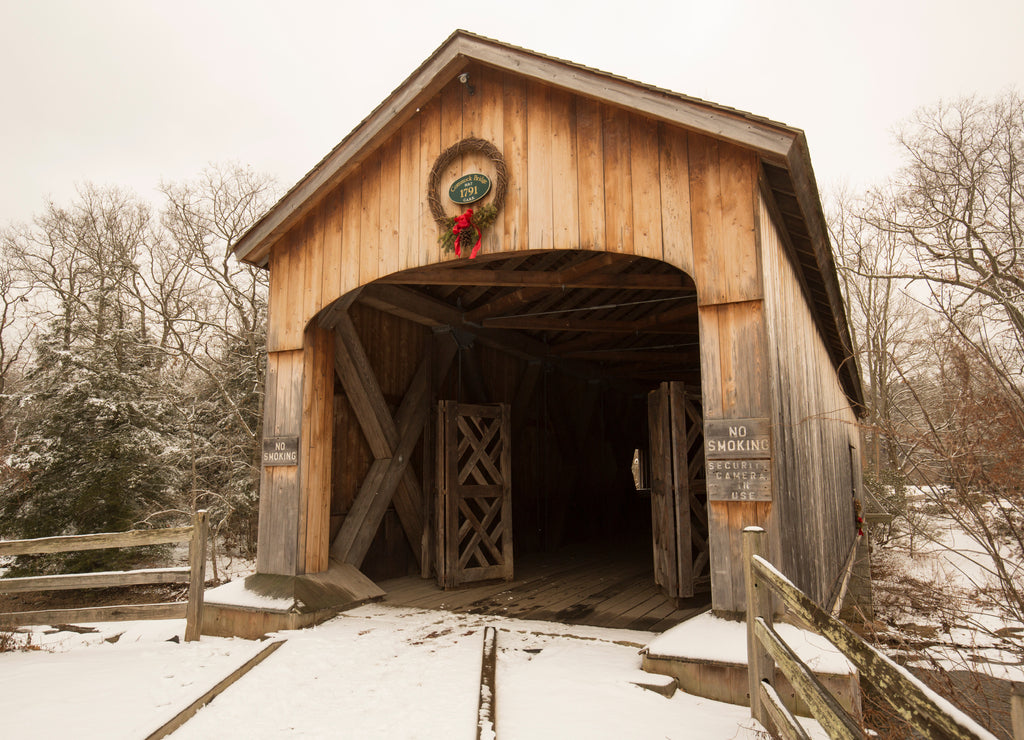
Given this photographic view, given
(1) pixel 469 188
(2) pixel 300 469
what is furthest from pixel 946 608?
(2) pixel 300 469

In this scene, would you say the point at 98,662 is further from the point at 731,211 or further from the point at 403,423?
the point at 731,211

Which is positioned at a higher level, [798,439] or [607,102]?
[607,102]

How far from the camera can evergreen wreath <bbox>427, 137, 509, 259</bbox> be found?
580 centimetres

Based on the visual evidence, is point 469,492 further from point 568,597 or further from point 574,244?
point 574,244

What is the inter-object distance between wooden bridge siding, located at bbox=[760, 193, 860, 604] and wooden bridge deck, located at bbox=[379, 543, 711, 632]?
Answer: 1.47 metres

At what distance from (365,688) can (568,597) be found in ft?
11.4

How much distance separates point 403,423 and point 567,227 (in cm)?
399

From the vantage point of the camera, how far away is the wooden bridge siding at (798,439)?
480cm

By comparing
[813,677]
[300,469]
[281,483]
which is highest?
[300,469]

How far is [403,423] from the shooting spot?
8461mm

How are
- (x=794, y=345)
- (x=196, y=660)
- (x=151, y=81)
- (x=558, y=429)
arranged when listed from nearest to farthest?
(x=196, y=660)
(x=794, y=345)
(x=558, y=429)
(x=151, y=81)

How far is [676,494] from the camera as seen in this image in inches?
291

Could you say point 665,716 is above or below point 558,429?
below

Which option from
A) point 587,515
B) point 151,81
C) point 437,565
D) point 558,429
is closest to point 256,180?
point 558,429
